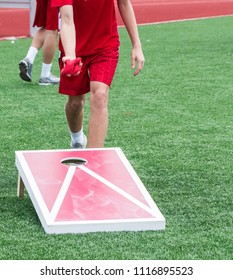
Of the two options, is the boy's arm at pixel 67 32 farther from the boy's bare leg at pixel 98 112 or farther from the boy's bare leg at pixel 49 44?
the boy's bare leg at pixel 49 44

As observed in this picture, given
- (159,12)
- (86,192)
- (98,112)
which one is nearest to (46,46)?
(98,112)

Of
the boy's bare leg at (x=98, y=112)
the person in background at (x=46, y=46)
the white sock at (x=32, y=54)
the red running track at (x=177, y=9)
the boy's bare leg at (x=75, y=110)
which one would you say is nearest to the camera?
the boy's bare leg at (x=98, y=112)

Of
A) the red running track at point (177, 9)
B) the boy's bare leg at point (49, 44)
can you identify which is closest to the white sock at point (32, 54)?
the boy's bare leg at point (49, 44)

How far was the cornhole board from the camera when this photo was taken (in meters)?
4.31

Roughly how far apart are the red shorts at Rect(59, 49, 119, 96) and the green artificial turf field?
25.7 inches

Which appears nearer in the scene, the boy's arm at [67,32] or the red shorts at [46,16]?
the boy's arm at [67,32]

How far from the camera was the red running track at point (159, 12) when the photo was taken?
17.5 meters

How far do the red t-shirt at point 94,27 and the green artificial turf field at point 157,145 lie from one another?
87 centimetres

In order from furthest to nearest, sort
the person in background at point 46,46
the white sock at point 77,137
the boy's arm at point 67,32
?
1. the person in background at point 46,46
2. the white sock at point 77,137
3. the boy's arm at point 67,32

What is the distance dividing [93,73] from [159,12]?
17.0 meters

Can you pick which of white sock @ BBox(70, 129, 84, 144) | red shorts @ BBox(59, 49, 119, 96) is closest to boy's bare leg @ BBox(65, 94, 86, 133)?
white sock @ BBox(70, 129, 84, 144)

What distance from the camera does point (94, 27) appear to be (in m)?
5.56

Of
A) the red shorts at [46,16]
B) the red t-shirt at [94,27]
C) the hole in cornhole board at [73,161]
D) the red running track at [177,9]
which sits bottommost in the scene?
the red running track at [177,9]
